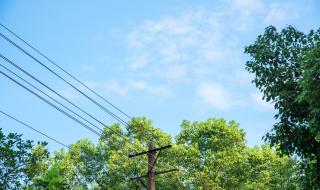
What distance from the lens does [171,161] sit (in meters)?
37.1

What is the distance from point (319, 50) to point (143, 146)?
96.0 feet

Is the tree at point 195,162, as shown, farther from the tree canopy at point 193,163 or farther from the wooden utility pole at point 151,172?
the wooden utility pole at point 151,172

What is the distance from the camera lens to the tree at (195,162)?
3609cm

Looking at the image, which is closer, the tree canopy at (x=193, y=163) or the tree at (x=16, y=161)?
the tree at (x=16, y=161)

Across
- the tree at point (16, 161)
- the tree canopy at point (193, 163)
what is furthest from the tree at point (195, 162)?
the tree at point (16, 161)

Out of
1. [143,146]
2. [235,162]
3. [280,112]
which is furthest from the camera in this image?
[143,146]

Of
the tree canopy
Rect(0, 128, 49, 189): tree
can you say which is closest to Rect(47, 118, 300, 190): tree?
the tree canopy

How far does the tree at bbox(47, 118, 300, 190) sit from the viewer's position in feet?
118

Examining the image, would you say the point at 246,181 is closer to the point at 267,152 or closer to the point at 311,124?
the point at 267,152

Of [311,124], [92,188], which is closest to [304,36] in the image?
[311,124]

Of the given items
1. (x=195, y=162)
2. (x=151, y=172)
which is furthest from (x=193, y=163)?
(x=151, y=172)

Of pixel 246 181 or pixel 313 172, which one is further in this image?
pixel 246 181

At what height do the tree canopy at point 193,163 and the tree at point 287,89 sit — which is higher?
the tree canopy at point 193,163

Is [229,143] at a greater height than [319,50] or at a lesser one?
greater
